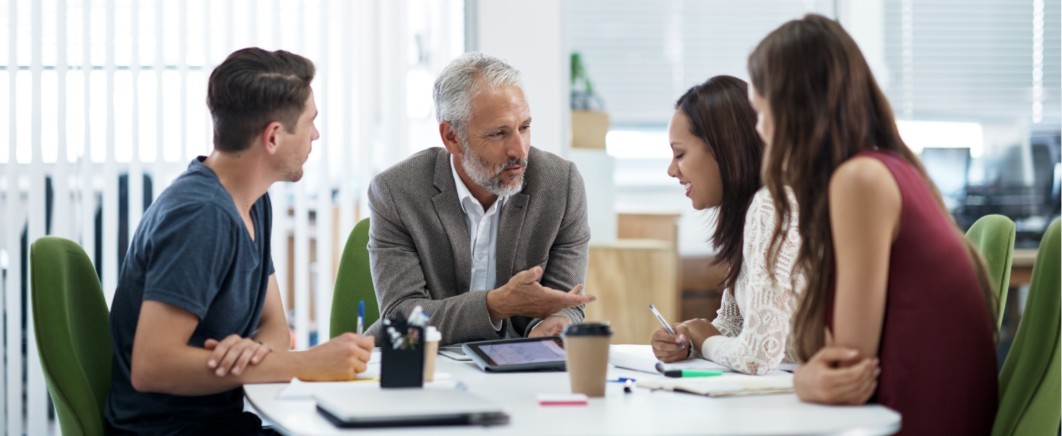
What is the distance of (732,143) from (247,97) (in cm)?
93

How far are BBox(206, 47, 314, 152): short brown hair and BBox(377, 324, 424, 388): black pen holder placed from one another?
0.57 metres

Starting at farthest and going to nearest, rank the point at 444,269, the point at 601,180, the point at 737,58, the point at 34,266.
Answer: the point at 737,58 → the point at 601,180 → the point at 444,269 → the point at 34,266

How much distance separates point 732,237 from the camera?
7.05 feet

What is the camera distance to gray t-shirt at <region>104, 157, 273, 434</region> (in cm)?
178

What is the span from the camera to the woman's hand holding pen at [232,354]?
1.76m

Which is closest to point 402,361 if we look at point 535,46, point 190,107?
point 190,107

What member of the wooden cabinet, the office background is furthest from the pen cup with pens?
the wooden cabinet

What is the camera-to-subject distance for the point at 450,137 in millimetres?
2625

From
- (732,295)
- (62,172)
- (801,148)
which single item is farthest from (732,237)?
(62,172)

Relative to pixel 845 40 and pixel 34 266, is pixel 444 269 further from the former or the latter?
pixel 845 40

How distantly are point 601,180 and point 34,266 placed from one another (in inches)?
119

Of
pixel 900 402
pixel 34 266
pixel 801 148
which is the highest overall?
pixel 801 148

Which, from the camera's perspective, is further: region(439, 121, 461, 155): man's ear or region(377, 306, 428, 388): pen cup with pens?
region(439, 121, 461, 155): man's ear

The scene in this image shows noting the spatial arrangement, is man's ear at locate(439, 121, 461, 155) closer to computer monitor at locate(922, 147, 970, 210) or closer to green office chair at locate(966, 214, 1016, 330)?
green office chair at locate(966, 214, 1016, 330)
